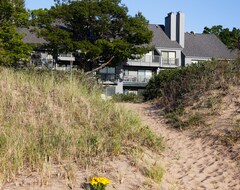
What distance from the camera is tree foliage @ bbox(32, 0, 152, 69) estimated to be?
33.6m

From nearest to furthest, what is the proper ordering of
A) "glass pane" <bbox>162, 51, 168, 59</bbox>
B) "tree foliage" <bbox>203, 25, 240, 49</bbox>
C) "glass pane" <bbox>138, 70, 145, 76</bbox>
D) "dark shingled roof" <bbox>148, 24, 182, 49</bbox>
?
1. "glass pane" <bbox>138, 70, 145, 76</bbox>
2. "dark shingled roof" <bbox>148, 24, 182, 49</bbox>
3. "glass pane" <bbox>162, 51, 168, 59</bbox>
4. "tree foliage" <bbox>203, 25, 240, 49</bbox>

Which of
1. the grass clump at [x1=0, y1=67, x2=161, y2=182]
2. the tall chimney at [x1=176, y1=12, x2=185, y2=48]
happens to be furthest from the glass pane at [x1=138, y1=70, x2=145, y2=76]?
the grass clump at [x1=0, y1=67, x2=161, y2=182]

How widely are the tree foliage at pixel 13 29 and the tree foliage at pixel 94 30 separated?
261cm

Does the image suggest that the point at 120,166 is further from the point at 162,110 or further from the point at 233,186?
the point at 162,110

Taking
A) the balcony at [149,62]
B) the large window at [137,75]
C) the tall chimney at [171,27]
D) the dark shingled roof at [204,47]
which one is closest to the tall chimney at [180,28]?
the tall chimney at [171,27]

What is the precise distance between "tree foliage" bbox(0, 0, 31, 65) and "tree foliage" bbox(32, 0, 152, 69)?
8.55 ft

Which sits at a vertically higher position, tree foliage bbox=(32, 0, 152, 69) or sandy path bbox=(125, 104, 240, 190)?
tree foliage bbox=(32, 0, 152, 69)

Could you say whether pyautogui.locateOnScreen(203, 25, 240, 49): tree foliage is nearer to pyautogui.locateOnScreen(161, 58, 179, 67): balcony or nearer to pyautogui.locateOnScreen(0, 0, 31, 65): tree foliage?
pyautogui.locateOnScreen(161, 58, 179, 67): balcony

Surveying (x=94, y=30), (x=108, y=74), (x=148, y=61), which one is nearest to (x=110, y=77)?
(x=108, y=74)

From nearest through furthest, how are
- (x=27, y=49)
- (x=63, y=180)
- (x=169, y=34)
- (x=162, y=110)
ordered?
(x=63, y=180) < (x=162, y=110) < (x=27, y=49) < (x=169, y=34)

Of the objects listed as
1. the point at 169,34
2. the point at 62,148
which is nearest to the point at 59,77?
the point at 62,148

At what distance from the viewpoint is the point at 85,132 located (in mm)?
8766

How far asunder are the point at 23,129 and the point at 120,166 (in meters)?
2.44

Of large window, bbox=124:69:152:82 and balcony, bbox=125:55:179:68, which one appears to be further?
balcony, bbox=125:55:179:68
